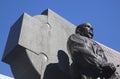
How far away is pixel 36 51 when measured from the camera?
7.55 m

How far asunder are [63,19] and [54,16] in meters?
0.34

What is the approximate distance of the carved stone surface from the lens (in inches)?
288

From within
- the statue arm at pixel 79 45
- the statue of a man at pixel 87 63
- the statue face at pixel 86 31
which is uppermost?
the statue face at pixel 86 31

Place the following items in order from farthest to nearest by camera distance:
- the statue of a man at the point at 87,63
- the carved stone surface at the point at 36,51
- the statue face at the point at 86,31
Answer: the statue face at the point at 86,31 → the carved stone surface at the point at 36,51 → the statue of a man at the point at 87,63

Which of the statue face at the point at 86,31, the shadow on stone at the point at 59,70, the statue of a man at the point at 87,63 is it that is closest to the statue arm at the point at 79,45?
the statue of a man at the point at 87,63

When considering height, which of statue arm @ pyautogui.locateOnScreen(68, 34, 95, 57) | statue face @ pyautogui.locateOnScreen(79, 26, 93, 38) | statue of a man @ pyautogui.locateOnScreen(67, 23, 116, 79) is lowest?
statue of a man @ pyautogui.locateOnScreen(67, 23, 116, 79)

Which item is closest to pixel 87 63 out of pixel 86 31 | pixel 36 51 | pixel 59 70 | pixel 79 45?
pixel 79 45

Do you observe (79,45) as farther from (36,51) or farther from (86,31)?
(36,51)

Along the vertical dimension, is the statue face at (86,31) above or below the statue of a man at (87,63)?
above

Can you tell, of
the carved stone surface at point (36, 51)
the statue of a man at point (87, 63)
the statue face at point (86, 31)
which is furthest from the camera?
the statue face at point (86, 31)

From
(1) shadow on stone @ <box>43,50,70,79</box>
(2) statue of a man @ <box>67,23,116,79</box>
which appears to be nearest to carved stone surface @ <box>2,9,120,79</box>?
(1) shadow on stone @ <box>43,50,70,79</box>

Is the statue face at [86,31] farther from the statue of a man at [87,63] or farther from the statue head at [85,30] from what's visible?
the statue of a man at [87,63]

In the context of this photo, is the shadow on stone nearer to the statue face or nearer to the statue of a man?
the statue of a man

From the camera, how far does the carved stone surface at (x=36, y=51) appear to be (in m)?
7.32
